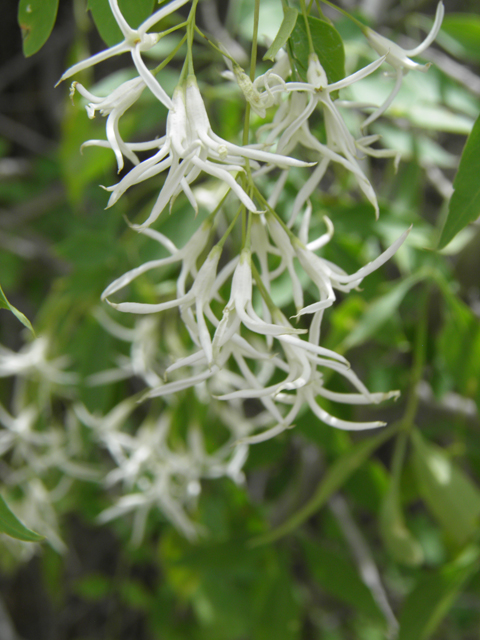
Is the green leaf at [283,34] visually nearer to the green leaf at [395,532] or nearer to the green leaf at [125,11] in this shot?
the green leaf at [125,11]

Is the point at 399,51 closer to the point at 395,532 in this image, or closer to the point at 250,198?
the point at 250,198

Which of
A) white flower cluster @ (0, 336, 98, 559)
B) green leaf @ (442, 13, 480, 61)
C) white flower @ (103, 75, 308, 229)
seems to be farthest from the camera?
white flower cluster @ (0, 336, 98, 559)

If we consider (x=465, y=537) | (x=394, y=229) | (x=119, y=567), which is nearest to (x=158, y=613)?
(x=119, y=567)

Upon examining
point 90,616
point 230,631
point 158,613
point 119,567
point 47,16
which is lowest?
point 90,616

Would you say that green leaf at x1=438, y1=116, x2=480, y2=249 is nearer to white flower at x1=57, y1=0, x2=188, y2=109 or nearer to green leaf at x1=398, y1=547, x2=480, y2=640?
white flower at x1=57, y1=0, x2=188, y2=109

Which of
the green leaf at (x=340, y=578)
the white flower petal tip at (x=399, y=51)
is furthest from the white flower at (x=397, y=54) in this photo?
the green leaf at (x=340, y=578)

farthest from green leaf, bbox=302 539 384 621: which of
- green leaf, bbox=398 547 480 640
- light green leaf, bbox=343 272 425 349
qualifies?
light green leaf, bbox=343 272 425 349

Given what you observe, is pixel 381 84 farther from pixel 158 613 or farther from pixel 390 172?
pixel 158 613
